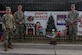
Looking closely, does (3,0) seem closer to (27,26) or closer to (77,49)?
(27,26)

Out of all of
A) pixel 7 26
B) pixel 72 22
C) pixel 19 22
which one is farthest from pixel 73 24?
pixel 7 26

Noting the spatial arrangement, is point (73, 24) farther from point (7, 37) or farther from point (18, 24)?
point (7, 37)

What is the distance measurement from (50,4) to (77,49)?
3.87m

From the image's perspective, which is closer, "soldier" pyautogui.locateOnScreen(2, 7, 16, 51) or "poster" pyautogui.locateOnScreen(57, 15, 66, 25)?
"soldier" pyautogui.locateOnScreen(2, 7, 16, 51)

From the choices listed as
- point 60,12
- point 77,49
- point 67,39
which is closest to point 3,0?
point 60,12

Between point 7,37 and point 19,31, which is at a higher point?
point 19,31

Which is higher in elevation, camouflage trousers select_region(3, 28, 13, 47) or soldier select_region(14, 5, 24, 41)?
soldier select_region(14, 5, 24, 41)

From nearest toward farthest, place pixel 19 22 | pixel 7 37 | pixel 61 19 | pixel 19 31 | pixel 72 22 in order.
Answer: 1. pixel 7 37
2. pixel 72 22
3. pixel 19 22
4. pixel 19 31
5. pixel 61 19

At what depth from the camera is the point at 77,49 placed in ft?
38.3

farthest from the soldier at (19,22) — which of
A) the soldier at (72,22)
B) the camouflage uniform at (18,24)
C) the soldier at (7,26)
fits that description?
the soldier at (72,22)

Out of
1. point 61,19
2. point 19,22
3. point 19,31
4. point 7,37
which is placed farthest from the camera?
point 61,19

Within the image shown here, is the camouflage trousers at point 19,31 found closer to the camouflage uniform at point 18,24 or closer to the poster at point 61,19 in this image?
the camouflage uniform at point 18,24

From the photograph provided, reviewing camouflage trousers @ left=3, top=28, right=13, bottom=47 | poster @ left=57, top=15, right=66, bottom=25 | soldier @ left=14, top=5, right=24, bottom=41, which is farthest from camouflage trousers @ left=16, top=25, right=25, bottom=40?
poster @ left=57, top=15, right=66, bottom=25

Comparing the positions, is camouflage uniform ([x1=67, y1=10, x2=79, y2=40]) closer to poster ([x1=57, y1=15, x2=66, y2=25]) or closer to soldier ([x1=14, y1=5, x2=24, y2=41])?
poster ([x1=57, y1=15, x2=66, y2=25])
